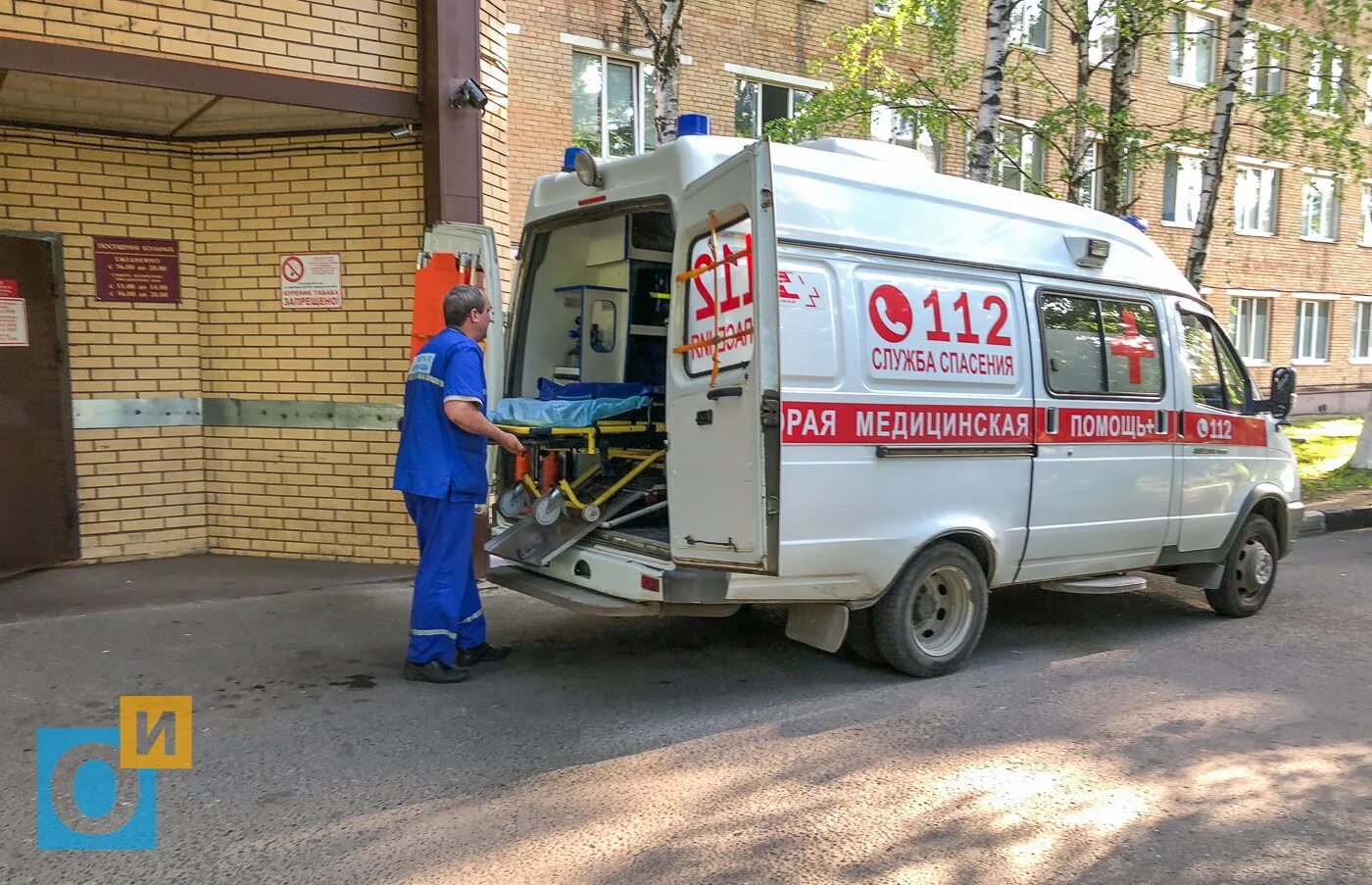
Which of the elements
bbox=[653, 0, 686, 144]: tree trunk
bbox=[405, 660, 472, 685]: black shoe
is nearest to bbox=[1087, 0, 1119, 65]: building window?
bbox=[653, 0, 686, 144]: tree trunk

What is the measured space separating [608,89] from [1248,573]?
10404mm

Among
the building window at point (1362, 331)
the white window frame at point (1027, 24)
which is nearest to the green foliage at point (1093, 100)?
the white window frame at point (1027, 24)

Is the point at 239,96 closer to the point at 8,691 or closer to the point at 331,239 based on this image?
the point at 331,239

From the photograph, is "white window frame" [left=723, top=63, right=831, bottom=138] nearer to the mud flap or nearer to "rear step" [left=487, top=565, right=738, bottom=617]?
"rear step" [left=487, top=565, right=738, bottom=617]

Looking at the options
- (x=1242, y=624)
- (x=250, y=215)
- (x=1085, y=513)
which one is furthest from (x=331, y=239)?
(x=1242, y=624)

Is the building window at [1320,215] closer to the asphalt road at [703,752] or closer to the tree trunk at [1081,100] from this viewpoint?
the tree trunk at [1081,100]

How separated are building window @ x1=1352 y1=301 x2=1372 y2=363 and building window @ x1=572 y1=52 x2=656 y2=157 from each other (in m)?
18.2

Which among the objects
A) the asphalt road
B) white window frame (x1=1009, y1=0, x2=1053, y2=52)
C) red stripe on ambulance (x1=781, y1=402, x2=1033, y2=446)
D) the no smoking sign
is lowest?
the asphalt road

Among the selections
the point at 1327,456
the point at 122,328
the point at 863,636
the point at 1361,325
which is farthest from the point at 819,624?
the point at 1361,325

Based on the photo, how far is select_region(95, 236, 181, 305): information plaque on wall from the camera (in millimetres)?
7008

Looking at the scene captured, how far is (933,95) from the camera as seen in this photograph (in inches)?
465

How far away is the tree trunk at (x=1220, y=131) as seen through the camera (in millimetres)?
9711

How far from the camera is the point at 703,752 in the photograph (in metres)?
4.05

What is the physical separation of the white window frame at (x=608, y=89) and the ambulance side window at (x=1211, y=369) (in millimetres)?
9005
